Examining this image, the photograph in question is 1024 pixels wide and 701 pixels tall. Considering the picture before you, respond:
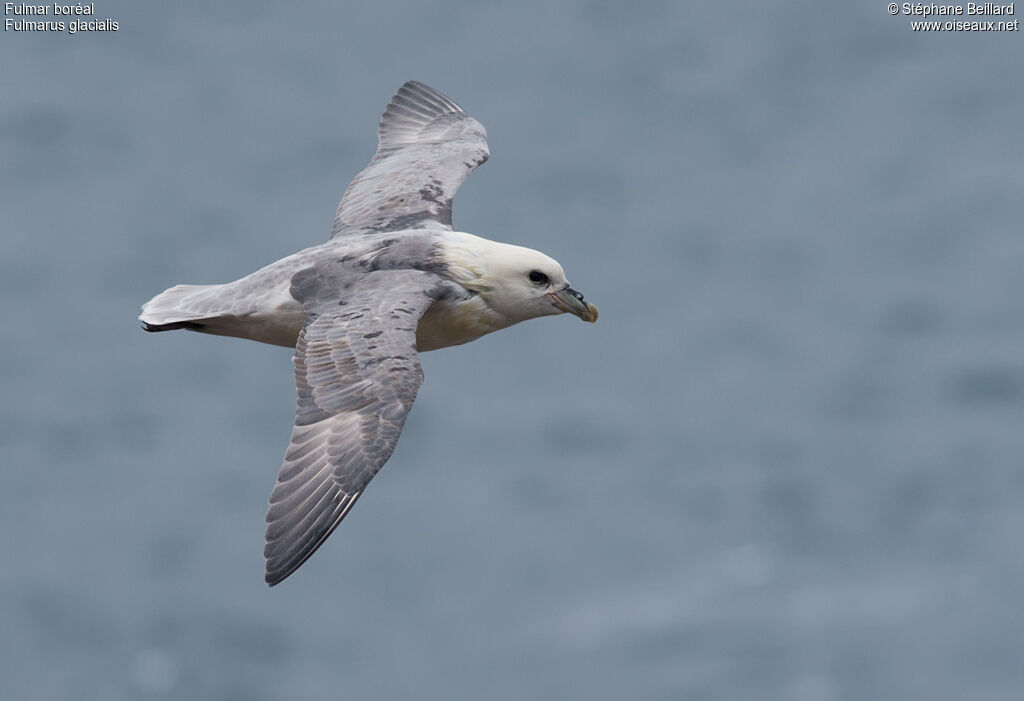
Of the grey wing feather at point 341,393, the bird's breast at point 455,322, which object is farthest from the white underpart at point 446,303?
the grey wing feather at point 341,393

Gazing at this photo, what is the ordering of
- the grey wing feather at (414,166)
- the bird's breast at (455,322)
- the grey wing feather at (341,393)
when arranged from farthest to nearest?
the grey wing feather at (414,166) < the bird's breast at (455,322) < the grey wing feather at (341,393)

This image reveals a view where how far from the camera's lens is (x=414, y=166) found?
15914 millimetres

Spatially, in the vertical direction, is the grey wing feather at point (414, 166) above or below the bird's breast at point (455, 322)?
Answer: above

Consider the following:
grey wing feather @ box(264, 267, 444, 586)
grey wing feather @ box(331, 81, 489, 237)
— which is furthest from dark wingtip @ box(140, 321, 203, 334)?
grey wing feather @ box(331, 81, 489, 237)

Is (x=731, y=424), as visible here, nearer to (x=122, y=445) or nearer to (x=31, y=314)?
(x=122, y=445)

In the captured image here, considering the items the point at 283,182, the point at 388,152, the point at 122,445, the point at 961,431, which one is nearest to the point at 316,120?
the point at 283,182

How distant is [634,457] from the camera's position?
7194cm

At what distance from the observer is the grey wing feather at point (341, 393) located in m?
11.8

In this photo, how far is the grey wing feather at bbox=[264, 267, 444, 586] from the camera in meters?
11.8

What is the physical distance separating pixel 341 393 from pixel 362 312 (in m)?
0.73

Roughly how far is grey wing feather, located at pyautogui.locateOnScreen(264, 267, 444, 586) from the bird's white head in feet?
1.03

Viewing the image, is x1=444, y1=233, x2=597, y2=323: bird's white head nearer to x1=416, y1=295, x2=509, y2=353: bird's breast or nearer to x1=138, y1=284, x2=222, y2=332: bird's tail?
x1=416, y1=295, x2=509, y2=353: bird's breast

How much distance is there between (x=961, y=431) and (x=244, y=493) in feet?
86.7

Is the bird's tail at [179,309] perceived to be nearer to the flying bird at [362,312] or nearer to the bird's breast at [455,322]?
the flying bird at [362,312]
